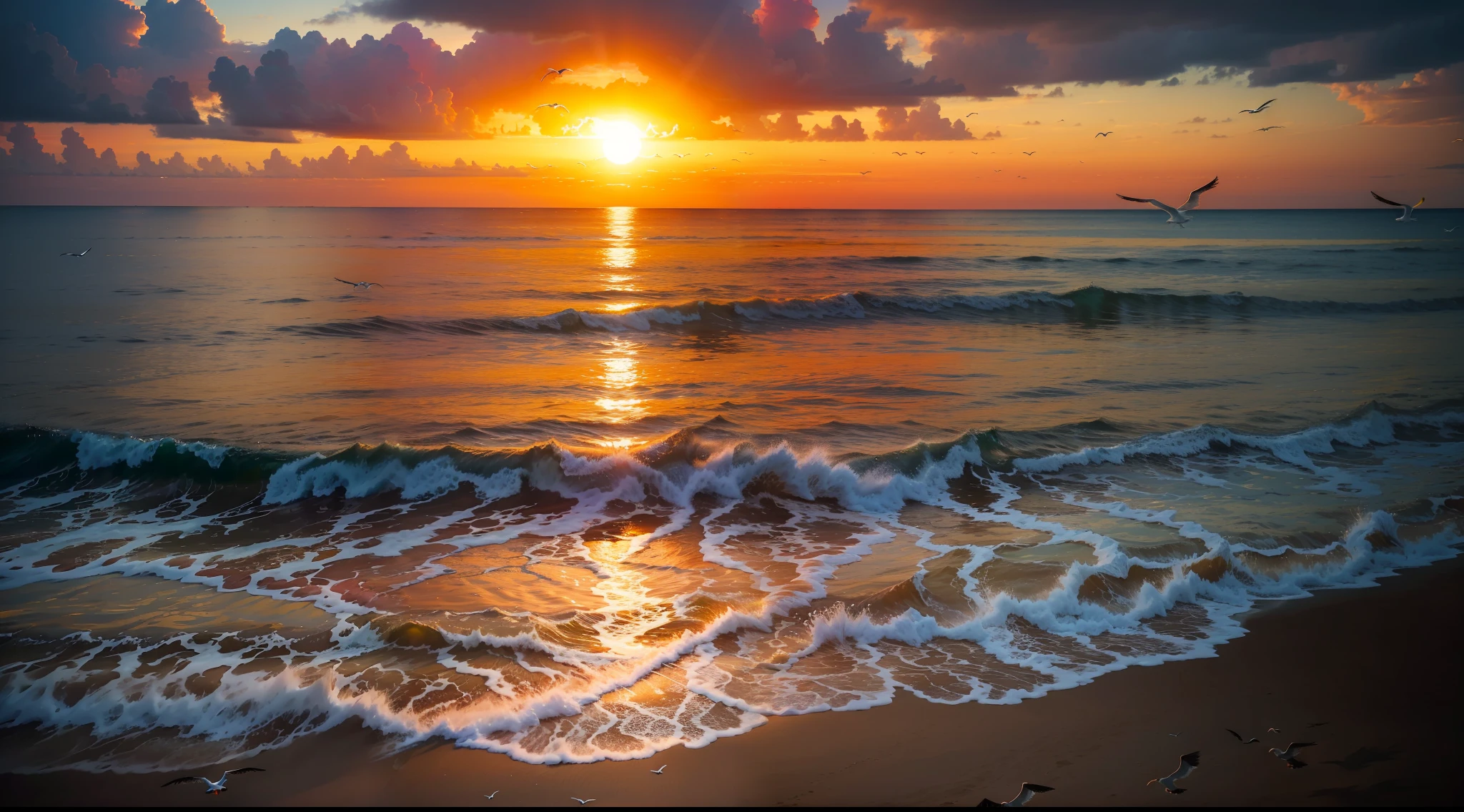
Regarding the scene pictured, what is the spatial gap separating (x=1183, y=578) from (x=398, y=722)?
8.00 m

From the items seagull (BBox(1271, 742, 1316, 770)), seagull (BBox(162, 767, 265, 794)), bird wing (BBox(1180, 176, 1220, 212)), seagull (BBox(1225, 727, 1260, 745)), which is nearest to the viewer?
seagull (BBox(162, 767, 265, 794))

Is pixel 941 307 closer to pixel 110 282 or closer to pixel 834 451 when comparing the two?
pixel 834 451

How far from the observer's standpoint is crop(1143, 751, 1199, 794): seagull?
552cm

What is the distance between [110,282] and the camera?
3744 cm

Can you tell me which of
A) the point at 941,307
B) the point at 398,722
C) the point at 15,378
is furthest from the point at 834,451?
the point at 941,307

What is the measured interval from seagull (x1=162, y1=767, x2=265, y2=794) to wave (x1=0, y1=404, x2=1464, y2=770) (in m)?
0.22

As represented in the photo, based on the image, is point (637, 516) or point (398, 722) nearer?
point (398, 722)

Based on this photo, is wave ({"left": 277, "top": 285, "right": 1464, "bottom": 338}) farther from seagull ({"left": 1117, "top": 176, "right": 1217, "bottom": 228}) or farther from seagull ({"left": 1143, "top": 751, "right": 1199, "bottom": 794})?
seagull ({"left": 1143, "top": 751, "right": 1199, "bottom": 794})

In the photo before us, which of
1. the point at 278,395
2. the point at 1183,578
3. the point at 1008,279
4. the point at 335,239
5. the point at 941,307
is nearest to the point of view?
the point at 1183,578

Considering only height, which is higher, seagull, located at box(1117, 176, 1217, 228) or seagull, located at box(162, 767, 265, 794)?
seagull, located at box(1117, 176, 1217, 228)

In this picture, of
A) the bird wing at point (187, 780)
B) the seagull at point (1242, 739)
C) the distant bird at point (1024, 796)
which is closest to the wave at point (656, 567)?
the bird wing at point (187, 780)

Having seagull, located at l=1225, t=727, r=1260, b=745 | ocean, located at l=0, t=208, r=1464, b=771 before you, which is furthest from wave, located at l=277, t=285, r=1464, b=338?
seagull, located at l=1225, t=727, r=1260, b=745

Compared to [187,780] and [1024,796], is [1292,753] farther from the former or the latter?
[187,780]

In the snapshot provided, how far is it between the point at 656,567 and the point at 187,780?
503cm
